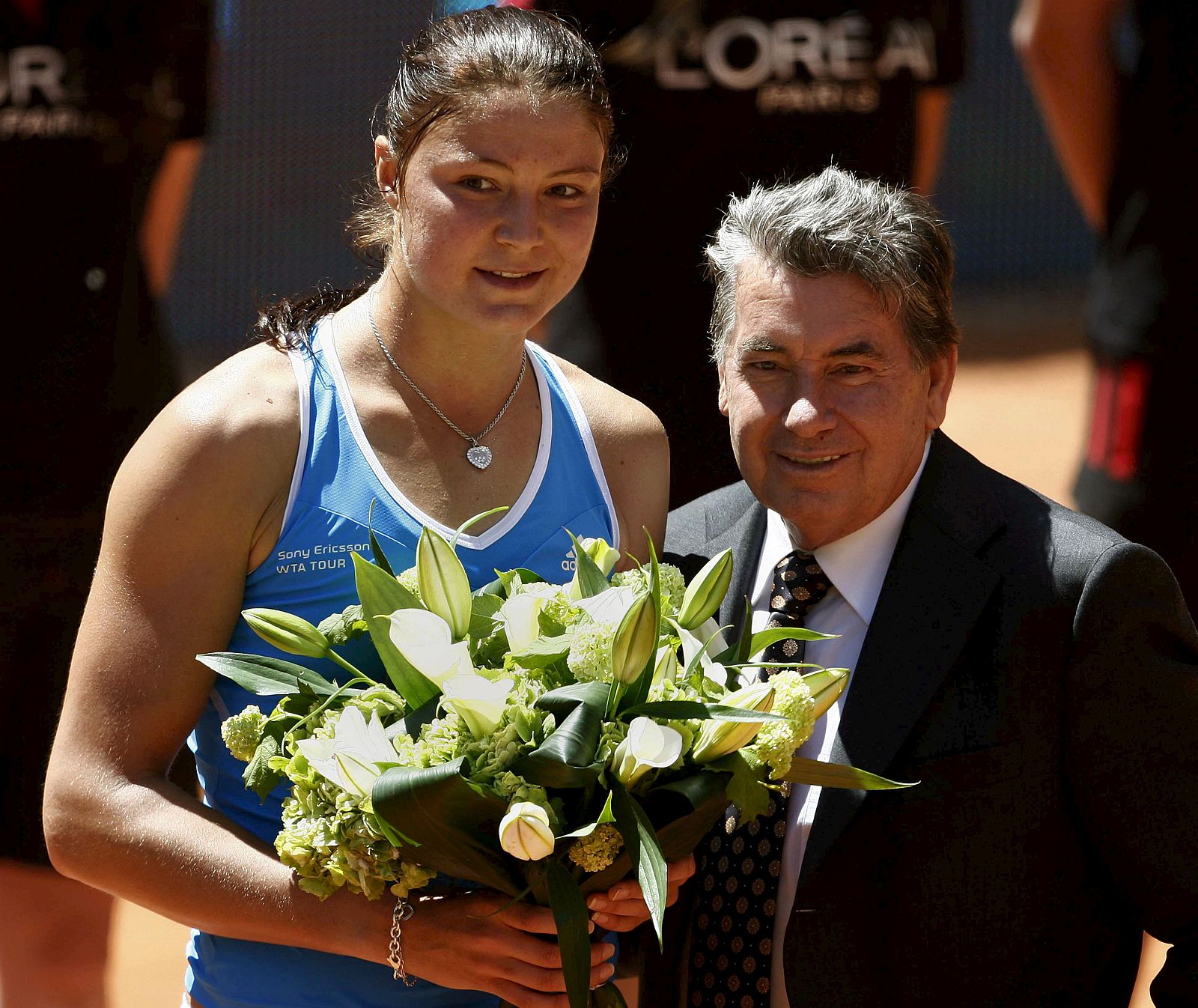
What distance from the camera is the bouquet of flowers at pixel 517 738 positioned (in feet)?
5.33

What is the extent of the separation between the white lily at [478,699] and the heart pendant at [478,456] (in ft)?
1.81

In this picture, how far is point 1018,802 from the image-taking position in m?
2.07

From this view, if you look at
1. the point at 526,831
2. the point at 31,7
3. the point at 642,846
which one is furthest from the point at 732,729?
the point at 31,7

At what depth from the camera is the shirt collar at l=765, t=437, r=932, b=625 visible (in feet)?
7.38

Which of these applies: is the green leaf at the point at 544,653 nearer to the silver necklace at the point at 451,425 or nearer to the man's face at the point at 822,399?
the silver necklace at the point at 451,425

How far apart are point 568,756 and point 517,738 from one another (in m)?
0.07

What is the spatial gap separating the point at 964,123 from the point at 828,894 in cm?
225

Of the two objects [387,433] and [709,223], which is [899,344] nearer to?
[387,433]

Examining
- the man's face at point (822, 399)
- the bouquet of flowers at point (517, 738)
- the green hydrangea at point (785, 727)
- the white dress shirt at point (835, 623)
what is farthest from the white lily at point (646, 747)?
the man's face at point (822, 399)

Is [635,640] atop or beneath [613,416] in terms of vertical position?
beneath

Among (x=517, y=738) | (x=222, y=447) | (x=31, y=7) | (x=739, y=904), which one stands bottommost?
(x=739, y=904)

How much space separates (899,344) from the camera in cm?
220

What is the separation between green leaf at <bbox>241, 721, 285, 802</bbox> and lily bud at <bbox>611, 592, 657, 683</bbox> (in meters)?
0.43

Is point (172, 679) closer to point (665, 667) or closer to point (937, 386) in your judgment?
point (665, 667)
